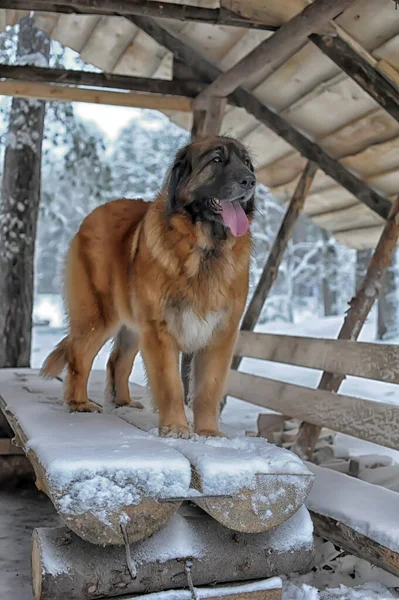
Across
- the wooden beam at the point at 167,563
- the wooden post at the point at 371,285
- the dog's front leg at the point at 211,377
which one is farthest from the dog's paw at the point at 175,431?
the wooden post at the point at 371,285

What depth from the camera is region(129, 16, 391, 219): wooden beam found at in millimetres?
5984

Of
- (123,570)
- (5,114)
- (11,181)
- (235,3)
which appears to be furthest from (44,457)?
(5,114)

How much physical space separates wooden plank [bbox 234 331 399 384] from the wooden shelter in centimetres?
1

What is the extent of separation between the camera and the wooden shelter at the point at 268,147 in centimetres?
235

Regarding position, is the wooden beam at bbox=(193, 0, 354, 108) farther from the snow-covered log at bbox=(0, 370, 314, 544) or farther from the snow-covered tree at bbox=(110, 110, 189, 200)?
the snow-covered tree at bbox=(110, 110, 189, 200)

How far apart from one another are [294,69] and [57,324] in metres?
22.6

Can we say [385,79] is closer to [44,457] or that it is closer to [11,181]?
[44,457]

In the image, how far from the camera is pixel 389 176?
6.24 metres

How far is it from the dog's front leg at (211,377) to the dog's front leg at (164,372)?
15cm

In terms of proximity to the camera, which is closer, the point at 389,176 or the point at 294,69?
the point at 294,69

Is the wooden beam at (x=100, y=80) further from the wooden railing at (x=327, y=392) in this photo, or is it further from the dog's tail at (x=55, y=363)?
the dog's tail at (x=55, y=363)

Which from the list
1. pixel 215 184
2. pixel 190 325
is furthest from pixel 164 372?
pixel 215 184

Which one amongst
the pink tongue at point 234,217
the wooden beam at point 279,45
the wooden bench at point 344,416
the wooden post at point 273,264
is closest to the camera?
the wooden bench at point 344,416

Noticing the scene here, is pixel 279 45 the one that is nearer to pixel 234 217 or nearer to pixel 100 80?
pixel 100 80
